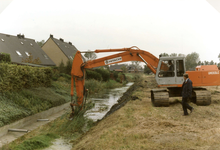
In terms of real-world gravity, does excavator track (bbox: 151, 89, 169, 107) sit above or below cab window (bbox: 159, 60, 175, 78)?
below

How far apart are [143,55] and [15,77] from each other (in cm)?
725

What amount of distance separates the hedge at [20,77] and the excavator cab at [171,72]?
311 inches

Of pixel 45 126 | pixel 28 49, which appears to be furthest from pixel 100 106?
pixel 28 49

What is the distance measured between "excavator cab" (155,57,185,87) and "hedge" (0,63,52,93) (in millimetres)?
7892

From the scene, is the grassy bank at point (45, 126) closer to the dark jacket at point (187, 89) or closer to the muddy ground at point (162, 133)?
the muddy ground at point (162, 133)

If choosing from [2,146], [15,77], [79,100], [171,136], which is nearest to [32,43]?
[15,77]

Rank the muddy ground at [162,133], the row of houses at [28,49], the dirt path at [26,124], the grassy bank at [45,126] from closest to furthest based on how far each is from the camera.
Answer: the muddy ground at [162,133] < the grassy bank at [45,126] < the dirt path at [26,124] < the row of houses at [28,49]

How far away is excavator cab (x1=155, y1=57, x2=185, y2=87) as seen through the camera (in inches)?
424

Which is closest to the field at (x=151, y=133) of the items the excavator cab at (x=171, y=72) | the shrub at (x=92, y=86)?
the excavator cab at (x=171, y=72)

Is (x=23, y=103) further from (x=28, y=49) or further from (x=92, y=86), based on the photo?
(x=28, y=49)

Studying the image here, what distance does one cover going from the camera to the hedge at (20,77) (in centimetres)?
1061

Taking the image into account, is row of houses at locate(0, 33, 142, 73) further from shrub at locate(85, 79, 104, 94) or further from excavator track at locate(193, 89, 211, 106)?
excavator track at locate(193, 89, 211, 106)

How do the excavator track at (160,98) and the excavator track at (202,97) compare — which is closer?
the excavator track at (202,97)

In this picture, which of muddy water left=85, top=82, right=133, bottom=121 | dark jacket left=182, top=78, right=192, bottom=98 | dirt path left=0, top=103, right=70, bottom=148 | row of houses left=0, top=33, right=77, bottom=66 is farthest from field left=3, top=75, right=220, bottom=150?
row of houses left=0, top=33, right=77, bottom=66
